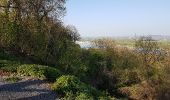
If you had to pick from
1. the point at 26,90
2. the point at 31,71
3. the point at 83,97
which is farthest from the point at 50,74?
the point at 83,97

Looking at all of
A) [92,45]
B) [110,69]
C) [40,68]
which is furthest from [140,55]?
[40,68]

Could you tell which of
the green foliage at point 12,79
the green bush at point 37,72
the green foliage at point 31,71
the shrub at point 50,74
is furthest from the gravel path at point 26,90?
the green foliage at point 31,71

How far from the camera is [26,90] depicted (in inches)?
989

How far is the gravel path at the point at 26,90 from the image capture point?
75.2 ft

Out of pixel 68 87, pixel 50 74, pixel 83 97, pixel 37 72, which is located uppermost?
pixel 37 72

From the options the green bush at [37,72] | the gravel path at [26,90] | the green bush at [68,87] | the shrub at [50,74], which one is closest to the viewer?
the gravel path at [26,90]

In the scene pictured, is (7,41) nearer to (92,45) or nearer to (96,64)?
(96,64)

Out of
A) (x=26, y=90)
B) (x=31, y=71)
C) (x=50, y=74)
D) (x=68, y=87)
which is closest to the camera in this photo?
(x=26, y=90)

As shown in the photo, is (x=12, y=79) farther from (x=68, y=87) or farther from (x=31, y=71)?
(x=68, y=87)

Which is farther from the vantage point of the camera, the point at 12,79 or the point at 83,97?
the point at 12,79

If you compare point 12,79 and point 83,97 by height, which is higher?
point 12,79

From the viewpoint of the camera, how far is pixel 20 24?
56000 millimetres

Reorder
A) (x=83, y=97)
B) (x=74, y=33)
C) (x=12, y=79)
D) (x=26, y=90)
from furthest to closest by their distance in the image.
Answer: (x=74, y=33)
(x=12, y=79)
(x=26, y=90)
(x=83, y=97)

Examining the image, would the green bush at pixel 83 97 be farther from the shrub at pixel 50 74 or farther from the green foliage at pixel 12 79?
the green foliage at pixel 12 79
